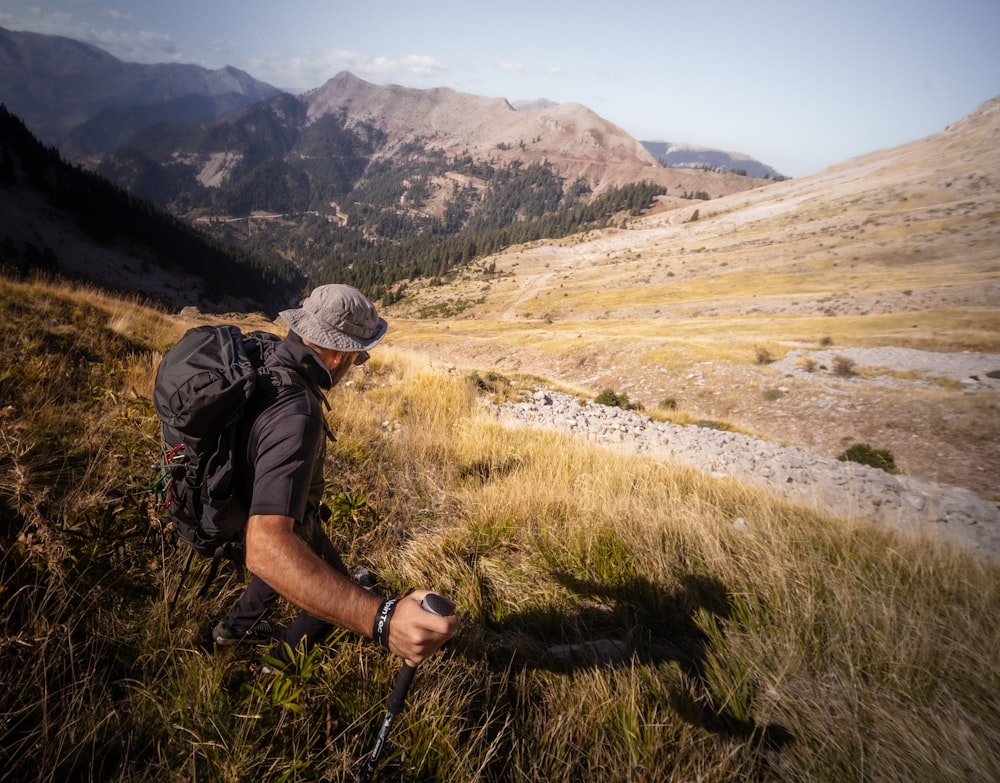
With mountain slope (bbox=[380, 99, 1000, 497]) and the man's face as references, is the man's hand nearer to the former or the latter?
the man's face

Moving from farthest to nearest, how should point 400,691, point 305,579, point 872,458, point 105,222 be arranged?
point 105,222 < point 872,458 < point 400,691 < point 305,579

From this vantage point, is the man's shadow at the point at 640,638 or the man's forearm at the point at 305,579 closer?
the man's forearm at the point at 305,579

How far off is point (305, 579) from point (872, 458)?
43.6 feet

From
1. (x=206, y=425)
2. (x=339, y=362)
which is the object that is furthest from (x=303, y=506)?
(x=339, y=362)

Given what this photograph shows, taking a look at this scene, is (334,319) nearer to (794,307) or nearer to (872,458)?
(872,458)

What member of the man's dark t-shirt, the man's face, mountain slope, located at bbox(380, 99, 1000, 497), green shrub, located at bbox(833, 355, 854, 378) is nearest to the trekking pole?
the man's dark t-shirt

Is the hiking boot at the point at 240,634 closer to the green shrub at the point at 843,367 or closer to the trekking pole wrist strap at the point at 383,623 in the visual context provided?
the trekking pole wrist strap at the point at 383,623

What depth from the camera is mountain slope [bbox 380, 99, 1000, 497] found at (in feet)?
45.8

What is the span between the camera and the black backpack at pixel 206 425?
5.06 feet

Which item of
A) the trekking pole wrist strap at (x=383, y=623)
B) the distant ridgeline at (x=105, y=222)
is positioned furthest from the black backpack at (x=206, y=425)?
the distant ridgeline at (x=105, y=222)

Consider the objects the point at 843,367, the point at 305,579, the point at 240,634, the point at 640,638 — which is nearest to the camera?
the point at 305,579

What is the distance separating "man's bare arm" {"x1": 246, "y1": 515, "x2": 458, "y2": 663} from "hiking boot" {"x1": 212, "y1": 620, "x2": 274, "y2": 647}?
2.74 feet

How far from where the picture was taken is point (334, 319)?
2.07 meters

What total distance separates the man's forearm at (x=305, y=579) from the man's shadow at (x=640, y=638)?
3.03 ft
